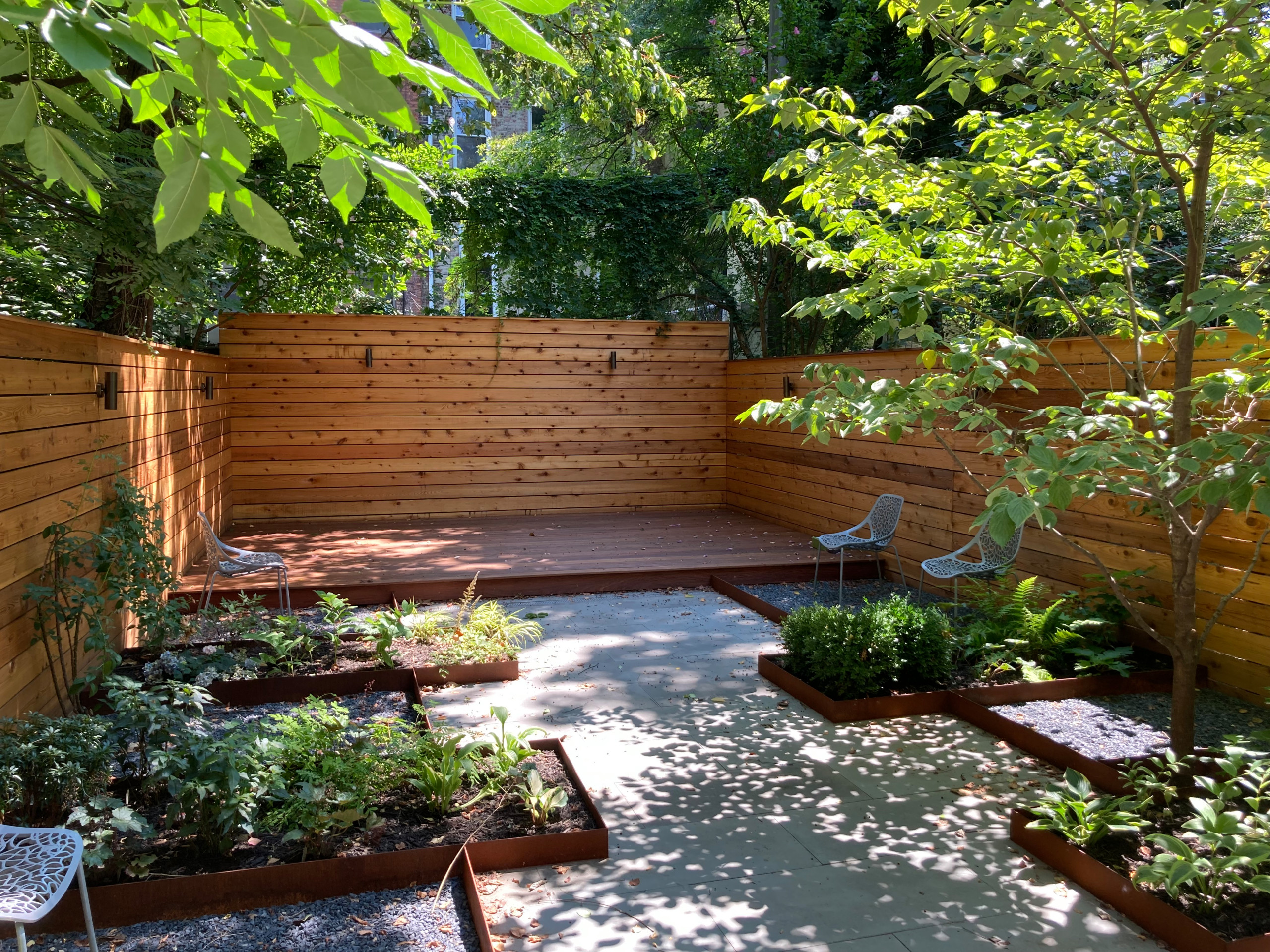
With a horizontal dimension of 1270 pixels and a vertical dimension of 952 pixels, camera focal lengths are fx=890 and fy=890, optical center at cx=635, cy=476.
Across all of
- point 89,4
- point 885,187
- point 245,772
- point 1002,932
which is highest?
point 885,187

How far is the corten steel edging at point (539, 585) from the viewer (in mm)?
6215

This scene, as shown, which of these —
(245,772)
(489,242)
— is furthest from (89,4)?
(489,242)

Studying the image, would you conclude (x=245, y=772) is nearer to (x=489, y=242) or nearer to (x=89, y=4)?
(x=89, y=4)

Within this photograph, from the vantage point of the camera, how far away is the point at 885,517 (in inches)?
253

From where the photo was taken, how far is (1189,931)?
2451mm

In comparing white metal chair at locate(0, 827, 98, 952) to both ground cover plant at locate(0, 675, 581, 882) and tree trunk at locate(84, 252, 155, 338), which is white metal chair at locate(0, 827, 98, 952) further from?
tree trunk at locate(84, 252, 155, 338)

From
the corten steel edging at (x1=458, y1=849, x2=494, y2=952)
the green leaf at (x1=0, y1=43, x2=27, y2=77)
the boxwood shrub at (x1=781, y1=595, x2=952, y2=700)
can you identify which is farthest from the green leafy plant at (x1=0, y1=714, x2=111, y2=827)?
the boxwood shrub at (x1=781, y1=595, x2=952, y2=700)

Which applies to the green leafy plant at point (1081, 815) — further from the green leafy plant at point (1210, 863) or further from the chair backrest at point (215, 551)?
the chair backrest at point (215, 551)

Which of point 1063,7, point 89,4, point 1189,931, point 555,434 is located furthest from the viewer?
point 555,434

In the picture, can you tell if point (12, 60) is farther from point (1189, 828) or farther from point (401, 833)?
point (1189, 828)

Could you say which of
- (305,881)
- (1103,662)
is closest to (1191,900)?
(1103,662)

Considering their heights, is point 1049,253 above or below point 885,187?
below

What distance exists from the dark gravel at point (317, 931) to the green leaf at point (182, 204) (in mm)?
2078

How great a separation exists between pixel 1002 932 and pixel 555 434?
7857mm
